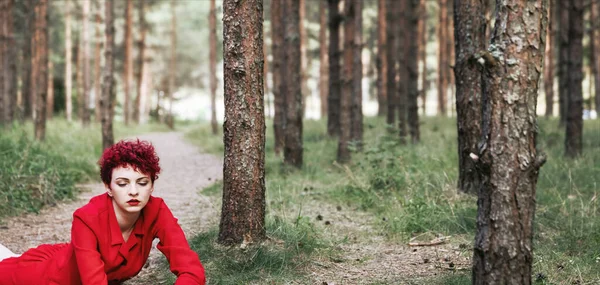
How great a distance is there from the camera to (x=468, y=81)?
21.4ft

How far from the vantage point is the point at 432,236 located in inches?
210

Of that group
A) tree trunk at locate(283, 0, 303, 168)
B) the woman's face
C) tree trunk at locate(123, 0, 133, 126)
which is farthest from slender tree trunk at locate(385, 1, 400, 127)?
tree trunk at locate(123, 0, 133, 126)

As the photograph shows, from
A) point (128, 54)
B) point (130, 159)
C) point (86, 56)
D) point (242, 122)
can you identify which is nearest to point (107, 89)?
point (242, 122)

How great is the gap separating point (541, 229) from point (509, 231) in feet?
8.89

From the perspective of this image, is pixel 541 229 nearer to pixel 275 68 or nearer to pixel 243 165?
pixel 243 165

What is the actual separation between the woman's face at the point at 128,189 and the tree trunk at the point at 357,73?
7.41 meters

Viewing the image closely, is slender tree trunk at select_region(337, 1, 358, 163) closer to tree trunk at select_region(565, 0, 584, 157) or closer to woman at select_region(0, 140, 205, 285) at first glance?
tree trunk at select_region(565, 0, 584, 157)

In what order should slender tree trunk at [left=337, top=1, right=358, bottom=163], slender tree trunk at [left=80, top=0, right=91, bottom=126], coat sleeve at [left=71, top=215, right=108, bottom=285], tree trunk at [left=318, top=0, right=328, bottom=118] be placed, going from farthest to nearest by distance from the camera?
tree trunk at [left=318, top=0, right=328, bottom=118] < slender tree trunk at [left=80, top=0, right=91, bottom=126] < slender tree trunk at [left=337, top=1, right=358, bottom=163] < coat sleeve at [left=71, top=215, right=108, bottom=285]

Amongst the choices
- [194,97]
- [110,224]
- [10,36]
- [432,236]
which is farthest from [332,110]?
[194,97]

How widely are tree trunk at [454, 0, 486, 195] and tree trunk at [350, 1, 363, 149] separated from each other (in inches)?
152

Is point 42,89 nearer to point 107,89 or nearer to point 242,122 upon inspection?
point 107,89

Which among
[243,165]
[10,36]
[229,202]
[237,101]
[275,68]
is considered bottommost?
[229,202]

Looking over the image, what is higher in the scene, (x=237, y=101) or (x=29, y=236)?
(x=237, y=101)

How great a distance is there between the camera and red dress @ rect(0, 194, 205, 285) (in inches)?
124
